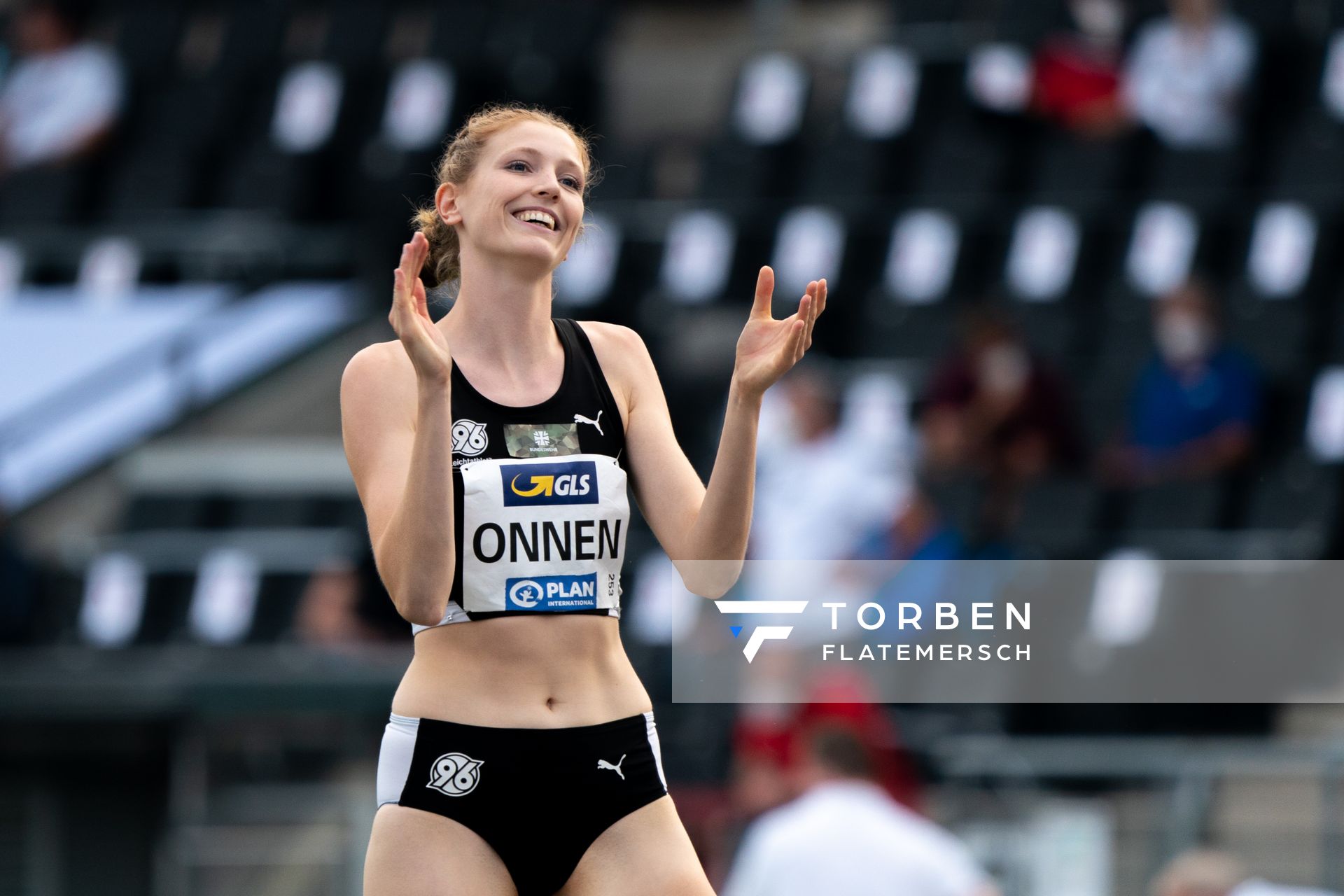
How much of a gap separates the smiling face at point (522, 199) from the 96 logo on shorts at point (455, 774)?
32.8 inches

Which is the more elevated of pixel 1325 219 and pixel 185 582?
pixel 1325 219

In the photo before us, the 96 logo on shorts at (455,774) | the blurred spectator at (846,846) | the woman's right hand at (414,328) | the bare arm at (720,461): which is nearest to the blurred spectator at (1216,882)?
the blurred spectator at (846,846)

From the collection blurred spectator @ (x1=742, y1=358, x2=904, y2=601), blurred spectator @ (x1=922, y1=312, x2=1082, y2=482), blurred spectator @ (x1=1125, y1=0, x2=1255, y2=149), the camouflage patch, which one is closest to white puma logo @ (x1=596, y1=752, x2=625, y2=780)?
the camouflage patch

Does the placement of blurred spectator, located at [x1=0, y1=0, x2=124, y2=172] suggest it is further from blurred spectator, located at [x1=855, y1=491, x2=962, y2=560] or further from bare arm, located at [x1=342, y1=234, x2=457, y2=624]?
bare arm, located at [x1=342, y1=234, x2=457, y2=624]

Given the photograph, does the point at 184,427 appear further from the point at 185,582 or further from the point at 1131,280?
the point at 1131,280

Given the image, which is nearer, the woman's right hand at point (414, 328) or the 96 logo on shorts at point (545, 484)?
the woman's right hand at point (414, 328)

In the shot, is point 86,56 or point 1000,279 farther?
point 86,56

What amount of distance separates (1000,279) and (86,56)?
5.96 m

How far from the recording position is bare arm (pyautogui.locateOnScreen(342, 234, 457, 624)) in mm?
2996

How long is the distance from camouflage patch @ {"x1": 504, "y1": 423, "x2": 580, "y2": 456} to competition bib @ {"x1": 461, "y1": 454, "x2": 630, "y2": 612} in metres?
0.02

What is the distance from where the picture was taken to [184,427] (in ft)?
35.9

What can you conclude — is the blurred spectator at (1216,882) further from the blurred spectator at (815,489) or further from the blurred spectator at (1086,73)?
the blurred spectator at (1086,73)

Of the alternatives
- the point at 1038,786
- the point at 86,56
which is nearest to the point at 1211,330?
the point at 1038,786

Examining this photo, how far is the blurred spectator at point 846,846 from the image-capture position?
5.70m
